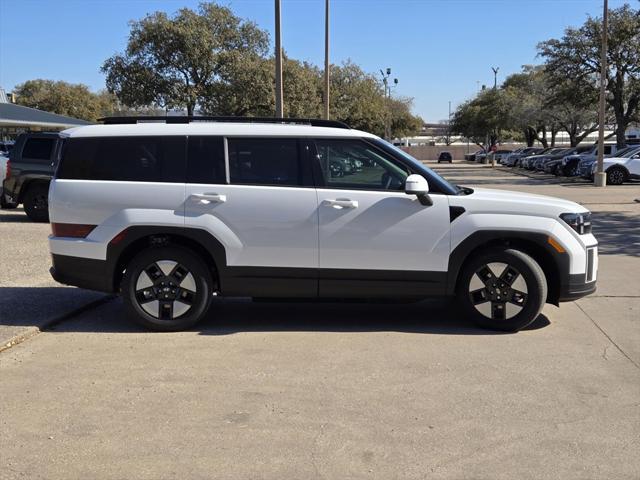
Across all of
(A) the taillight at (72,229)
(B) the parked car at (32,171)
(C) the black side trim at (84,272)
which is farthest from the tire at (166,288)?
(B) the parked car at (32,171)

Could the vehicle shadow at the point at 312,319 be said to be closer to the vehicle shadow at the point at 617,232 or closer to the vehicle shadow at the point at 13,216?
the vehicle shadow at the point at 617,232

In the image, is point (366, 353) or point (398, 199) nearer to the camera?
point (366, 353)

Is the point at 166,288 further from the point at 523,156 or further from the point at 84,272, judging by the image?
the point at 523,156

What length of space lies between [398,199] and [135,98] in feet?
78.8

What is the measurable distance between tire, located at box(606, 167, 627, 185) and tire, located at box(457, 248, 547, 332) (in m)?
23.0

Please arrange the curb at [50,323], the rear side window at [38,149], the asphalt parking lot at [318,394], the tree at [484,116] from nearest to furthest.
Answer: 1. the asphalt parking lot at [318,394]
2. the curb at [50,323]
3. the rear side window at [38,149]
4. the tree at [484,116]

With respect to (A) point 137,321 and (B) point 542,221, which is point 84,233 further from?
(B) point 542,221

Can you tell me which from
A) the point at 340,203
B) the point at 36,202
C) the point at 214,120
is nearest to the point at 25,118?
the point at 36,202

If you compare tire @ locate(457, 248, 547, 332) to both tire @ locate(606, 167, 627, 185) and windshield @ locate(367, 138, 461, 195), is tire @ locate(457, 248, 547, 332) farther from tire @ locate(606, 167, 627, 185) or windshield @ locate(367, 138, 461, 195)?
tire @ locate(606, 167, 627, 185)

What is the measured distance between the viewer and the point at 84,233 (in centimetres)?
615

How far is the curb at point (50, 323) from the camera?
5781 millimetres

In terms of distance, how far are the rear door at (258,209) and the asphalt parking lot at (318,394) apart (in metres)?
0.54

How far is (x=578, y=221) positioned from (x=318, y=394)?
10.4 feet

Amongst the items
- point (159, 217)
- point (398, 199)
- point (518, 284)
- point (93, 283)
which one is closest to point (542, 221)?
point (518, 284)
